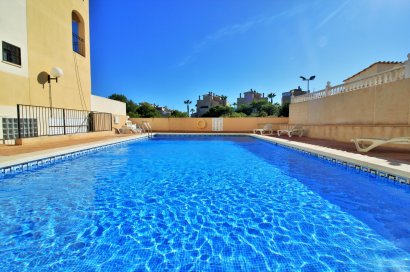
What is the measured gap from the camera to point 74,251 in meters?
2.21

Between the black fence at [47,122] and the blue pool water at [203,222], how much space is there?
466cm

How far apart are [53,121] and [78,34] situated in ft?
20.7

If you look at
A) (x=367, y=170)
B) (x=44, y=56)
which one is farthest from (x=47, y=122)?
(x=367, y=170)

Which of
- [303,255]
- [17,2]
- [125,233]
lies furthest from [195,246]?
[17,2]

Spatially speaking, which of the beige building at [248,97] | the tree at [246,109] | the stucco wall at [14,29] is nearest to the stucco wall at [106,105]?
the stucco wall at [14,29]

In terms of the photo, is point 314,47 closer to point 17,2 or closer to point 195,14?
point 195,14

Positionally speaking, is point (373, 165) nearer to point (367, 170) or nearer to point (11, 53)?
point (367, 170)

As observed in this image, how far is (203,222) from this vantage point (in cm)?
293

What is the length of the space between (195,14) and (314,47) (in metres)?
8.83

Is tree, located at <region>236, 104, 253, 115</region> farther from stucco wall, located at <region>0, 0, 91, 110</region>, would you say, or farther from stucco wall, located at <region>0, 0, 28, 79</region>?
stucco wall, located at <region>0, 0, 28, 79</region>

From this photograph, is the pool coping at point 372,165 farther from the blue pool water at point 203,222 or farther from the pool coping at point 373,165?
the blue pool water at point 203,222

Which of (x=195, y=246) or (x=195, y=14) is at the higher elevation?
(x=195, y=14)

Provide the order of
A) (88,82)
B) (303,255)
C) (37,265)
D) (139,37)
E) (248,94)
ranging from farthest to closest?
(248,94) < (139,37) < (88,82) < (303,255) < (37,265)

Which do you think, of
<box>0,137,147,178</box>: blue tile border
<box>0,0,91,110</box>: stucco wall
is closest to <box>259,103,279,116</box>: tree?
<box>0,0,91,110</box>: stucco wall
